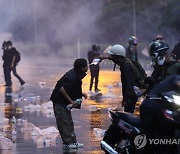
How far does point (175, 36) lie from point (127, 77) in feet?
109

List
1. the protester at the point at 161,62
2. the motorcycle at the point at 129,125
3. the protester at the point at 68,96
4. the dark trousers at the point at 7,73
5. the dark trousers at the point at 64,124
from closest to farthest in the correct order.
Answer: the motorcycle at the point at 129,125, the protester at the point at 161,62, the protester at the point at 68,96, the dark trousers at the point at 64,124, the dark trousers at the point at 7,73

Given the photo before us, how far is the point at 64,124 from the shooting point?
10203mm

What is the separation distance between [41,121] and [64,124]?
9.76 ft

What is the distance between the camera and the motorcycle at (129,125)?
7109 mm

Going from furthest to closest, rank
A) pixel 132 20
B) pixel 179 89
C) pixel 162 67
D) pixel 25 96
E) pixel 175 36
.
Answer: pixel 132 20 → pixel 175 36 → pixel 25 96 → pixel 162 67 → pixel 179 89

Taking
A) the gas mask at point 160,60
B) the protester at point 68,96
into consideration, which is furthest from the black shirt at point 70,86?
the gas mask at point 160,60

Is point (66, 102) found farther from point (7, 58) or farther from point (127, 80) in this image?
point (7, 58)

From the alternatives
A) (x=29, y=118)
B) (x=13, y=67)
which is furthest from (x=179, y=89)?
(x=13, y=67)

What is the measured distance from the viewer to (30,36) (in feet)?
154

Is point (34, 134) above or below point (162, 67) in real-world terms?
below

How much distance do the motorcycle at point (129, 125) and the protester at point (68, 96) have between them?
6.14ft

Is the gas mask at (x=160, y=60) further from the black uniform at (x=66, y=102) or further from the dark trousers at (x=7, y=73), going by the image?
the dark trousers at (x=7, y=73)

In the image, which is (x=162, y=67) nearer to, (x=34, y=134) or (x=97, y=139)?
(x=97, y=139)

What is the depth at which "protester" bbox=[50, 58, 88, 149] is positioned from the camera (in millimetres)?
10031
